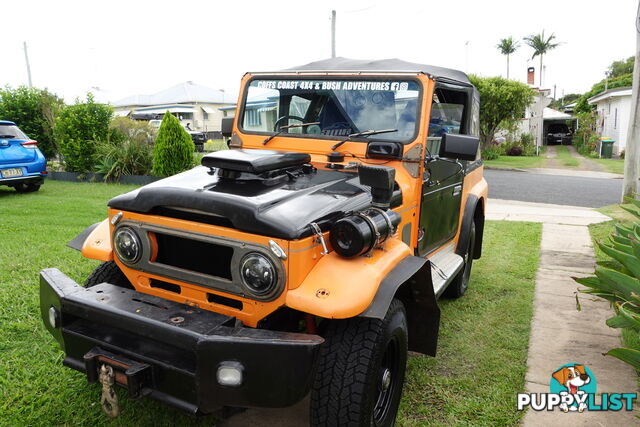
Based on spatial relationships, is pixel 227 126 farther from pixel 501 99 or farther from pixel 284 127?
pixel 501 99

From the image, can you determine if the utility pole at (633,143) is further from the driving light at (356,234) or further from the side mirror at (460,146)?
the driving light at (356,234)

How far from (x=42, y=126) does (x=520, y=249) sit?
1241 cm

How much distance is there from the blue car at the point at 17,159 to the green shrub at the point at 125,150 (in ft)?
6.45

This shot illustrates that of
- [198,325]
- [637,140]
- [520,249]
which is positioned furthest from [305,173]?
[637,140]

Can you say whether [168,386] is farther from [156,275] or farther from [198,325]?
[156,275]

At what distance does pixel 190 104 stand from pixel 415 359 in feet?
135

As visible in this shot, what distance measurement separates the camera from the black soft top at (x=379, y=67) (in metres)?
3.63

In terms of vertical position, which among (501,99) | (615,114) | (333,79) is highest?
(501,99)

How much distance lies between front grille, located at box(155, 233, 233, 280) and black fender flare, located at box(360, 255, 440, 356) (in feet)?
2.65

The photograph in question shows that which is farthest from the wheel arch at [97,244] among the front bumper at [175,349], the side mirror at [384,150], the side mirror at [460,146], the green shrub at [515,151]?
the green shrub at [515,151]

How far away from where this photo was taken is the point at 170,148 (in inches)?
412

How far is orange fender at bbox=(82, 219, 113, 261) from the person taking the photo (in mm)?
2861

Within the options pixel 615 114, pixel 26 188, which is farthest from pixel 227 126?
pixel 615 114

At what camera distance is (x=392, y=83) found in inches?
138
